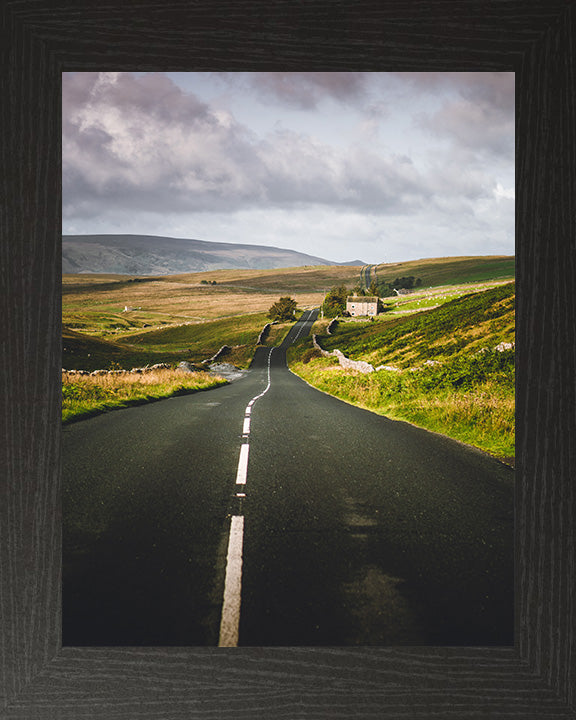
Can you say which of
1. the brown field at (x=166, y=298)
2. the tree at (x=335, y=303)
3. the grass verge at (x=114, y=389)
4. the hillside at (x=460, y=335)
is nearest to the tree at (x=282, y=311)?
the brown field at (x=166, y=298)

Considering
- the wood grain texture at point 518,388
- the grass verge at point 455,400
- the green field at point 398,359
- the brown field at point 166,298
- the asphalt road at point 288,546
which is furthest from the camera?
the brown field at point 166,298

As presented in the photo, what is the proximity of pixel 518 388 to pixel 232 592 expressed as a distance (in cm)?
215

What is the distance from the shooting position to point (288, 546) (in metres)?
3.67

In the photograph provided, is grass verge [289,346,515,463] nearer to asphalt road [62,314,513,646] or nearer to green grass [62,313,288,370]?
asphalt road [62,314,513,646]

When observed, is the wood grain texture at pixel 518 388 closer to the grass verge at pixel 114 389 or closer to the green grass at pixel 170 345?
the grass verge at pixel 114 389

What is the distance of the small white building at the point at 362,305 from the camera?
71.2 m

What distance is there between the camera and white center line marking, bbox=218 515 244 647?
2.61 meters

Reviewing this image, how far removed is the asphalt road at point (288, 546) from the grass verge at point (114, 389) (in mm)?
5001

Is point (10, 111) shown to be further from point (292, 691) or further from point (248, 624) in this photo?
point (292, 691)

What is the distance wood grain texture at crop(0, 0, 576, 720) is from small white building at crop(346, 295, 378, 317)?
67389mm

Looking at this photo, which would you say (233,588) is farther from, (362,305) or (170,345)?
(362,305)

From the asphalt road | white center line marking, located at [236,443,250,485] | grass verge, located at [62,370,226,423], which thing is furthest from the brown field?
the asphalt road

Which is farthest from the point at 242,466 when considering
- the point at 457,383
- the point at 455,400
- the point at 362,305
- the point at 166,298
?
the point at 166,298

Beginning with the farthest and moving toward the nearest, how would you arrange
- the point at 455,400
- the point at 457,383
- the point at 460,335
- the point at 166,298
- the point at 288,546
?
the point at 166,298, the point at 460,335, the point at 457,383, the point at 455,400, the point at 288,546
